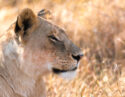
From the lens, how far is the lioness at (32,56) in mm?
3568

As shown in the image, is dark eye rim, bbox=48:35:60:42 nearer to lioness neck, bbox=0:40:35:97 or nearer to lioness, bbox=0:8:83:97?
lioness, bbox=0:8:83:97

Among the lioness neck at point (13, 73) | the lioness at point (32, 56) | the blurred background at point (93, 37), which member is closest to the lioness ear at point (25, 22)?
the lioness at point (32, 56)

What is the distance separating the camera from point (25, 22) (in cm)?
355

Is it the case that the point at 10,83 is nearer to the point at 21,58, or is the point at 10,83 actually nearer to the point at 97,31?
the point at 21,58

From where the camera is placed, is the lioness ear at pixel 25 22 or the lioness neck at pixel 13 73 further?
the lioness neck at pixel 13 73

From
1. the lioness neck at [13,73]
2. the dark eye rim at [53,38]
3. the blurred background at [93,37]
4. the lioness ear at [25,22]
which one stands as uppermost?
the lioness ear at [25,22]

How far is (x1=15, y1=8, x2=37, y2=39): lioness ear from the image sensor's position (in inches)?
137

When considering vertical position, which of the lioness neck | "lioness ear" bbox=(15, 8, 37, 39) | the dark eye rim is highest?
"lioness ear" bbox=(15, 8, 37, 39)

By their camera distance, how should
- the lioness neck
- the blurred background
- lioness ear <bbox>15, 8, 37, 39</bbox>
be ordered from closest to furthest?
lioness ear <bbox>15, 8, 37, 39</bbox>, the lioness neck, the blurred background

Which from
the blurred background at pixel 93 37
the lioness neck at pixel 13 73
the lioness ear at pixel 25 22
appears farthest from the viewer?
the blurred background at pixel 93 37

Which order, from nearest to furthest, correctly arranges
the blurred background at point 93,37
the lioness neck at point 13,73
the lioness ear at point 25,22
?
the lioness ear at point 25,22, the lioness neck at point 13,73, the blurred background at point 93,37

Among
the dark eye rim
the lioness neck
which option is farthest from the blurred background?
the dark eye rim

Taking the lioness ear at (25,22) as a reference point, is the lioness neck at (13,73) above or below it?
below

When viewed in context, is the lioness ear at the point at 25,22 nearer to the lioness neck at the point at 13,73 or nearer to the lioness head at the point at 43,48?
the lioness head at the point at 43,48
